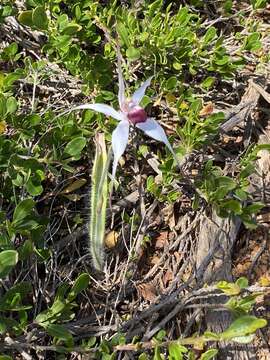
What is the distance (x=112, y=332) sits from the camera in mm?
1985

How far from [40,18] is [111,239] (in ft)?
2.64

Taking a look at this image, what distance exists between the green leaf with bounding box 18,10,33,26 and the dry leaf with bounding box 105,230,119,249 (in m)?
0.80

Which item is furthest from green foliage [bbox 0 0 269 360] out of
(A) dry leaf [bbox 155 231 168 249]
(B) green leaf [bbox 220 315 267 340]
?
(A) dry leaf [bbox 155 231 168 249]

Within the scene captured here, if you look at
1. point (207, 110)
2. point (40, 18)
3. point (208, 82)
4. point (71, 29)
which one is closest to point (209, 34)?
point (208, 82)

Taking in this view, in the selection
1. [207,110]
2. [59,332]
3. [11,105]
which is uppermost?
[11,105]

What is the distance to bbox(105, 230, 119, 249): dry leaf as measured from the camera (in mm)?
2148

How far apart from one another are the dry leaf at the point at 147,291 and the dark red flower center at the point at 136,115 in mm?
611

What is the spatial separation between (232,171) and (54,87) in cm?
73

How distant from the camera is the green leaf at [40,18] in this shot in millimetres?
2262

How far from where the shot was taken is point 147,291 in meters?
2.11

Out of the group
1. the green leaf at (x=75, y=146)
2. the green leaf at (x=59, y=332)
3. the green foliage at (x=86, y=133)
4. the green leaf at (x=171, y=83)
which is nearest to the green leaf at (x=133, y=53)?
the green foliage at (x=86, y=133)

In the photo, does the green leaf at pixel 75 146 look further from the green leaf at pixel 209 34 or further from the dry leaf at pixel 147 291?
the green leaf at pixel 209 34

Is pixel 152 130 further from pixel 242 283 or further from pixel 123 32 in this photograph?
pixel 123 32

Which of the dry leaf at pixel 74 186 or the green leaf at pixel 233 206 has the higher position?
the dry leaf at pixel 74 186
